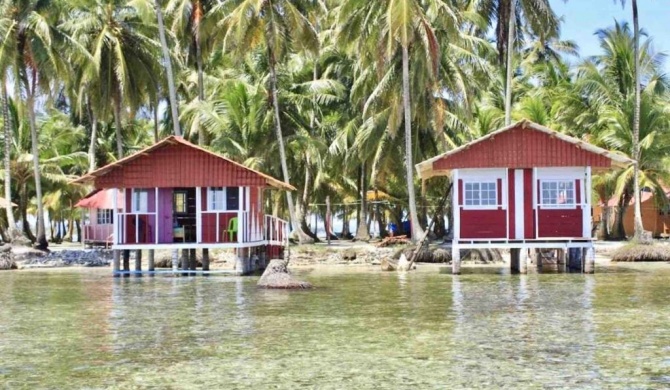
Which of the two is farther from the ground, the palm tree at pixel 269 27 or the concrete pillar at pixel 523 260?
the palm tree at pixel 269 27

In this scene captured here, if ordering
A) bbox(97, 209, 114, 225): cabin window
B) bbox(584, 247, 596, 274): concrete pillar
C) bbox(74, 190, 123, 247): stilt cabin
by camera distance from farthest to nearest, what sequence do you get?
bbox(97, 209, 114, 225): cabin window → bbox(74, 190, 123, 247): stilt cabin → bbox(584, 247, 596, 274): concrete pillar

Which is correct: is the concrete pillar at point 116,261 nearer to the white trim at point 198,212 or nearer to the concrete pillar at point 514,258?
the white trim at point 198,212

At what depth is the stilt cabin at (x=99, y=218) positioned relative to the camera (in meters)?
39.0

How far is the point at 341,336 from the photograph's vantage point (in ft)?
42.4

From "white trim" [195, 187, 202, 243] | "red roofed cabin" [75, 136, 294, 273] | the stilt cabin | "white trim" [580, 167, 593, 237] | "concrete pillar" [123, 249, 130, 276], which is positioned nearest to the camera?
"white trim" [580, 167, 593, 237]

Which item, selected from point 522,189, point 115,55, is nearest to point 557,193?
point 522,189

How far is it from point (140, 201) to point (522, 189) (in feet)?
Answer: 34.7

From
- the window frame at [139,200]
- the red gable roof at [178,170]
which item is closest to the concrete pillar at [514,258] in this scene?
the red gable roof at [178,170]

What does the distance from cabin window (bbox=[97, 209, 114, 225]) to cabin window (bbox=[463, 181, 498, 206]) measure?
21.3m

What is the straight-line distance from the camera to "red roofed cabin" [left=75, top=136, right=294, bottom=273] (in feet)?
81.0

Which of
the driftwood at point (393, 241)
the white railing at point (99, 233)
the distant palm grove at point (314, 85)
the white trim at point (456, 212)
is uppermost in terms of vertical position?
the distant palm grove at point (314, 85)

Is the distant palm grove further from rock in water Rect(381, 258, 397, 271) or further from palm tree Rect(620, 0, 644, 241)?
rock in water Rect(381, 258, 397, 271)

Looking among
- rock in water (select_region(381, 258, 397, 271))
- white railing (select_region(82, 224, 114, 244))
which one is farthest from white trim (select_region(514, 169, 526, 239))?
white railing (select_region(82, 224, 114, 244))

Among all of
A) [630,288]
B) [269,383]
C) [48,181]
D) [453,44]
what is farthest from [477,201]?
[48,181]
